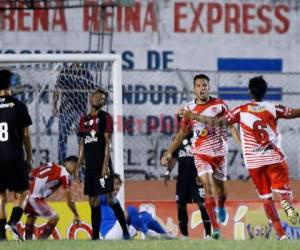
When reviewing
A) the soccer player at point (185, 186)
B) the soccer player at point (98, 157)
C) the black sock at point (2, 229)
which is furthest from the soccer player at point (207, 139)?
the black sock at point (2, 229)

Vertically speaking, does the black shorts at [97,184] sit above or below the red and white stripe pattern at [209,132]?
below

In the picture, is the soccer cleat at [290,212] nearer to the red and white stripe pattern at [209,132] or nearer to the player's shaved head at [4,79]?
the red and white stripe pattern at [209,132]

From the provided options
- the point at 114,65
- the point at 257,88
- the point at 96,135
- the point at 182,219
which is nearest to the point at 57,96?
Answer: the point at 114,65

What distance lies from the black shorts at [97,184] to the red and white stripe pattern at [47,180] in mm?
1398

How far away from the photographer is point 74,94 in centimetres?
2111

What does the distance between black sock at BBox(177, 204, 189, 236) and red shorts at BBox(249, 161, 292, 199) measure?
3462 mm

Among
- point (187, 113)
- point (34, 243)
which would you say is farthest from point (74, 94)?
point (34, 243)

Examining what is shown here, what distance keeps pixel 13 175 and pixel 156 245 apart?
8.81 feet

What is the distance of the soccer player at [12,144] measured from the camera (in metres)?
15.0

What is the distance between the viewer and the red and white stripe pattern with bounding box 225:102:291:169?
1484cm

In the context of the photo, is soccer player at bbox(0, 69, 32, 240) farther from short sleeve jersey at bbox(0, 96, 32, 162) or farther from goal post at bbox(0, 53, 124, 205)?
goal post at bbox(0, 53, 124, 205)

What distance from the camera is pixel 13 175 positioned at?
1500 centimetres

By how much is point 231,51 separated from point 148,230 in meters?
8.10

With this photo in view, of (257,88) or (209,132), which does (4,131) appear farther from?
(257,88)
